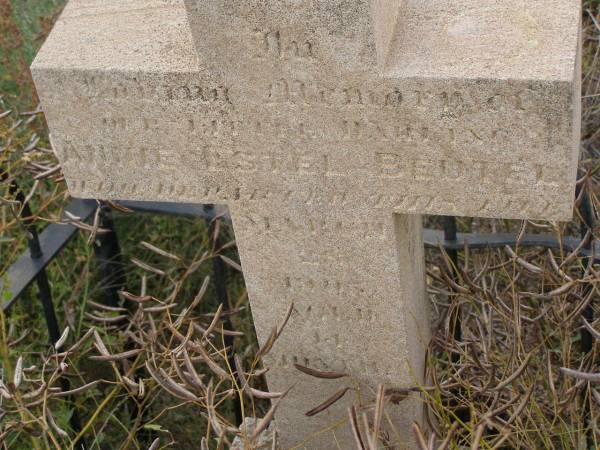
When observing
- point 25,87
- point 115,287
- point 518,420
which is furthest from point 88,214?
point 518,420

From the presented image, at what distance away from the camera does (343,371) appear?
1.93 metres

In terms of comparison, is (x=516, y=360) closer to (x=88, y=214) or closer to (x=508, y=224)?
(x=508, y=224)

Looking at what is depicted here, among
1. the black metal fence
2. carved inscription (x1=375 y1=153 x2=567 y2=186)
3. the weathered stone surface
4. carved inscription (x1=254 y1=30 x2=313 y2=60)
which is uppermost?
carved inscription (x1=254 y1=30 x2=313 y2=60)

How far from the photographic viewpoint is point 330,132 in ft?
5.20

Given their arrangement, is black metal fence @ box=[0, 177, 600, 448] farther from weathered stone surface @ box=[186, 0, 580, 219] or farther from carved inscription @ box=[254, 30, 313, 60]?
carved inscription @ box=[254, 30, 313, 60]

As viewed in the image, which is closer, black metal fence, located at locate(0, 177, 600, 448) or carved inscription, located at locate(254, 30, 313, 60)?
carved inscription, located at locate(254, 30, 313, 60)

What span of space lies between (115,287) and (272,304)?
972 millimetres

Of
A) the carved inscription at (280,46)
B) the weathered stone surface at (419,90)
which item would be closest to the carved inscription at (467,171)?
the weathered stone surface at (419,90)

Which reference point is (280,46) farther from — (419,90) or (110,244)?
(110,244)

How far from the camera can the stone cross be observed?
1471 mm

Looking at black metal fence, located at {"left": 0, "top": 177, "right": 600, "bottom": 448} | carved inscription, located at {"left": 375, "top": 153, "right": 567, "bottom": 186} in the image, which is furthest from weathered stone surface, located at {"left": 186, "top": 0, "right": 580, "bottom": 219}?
black metal fence, located at {"left": 0, "top": 177, "right": 600, "bottom": 448}

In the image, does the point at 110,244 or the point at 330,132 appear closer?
the point at 330,132

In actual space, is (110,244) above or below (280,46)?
below

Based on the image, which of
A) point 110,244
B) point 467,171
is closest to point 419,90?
point 467,171
